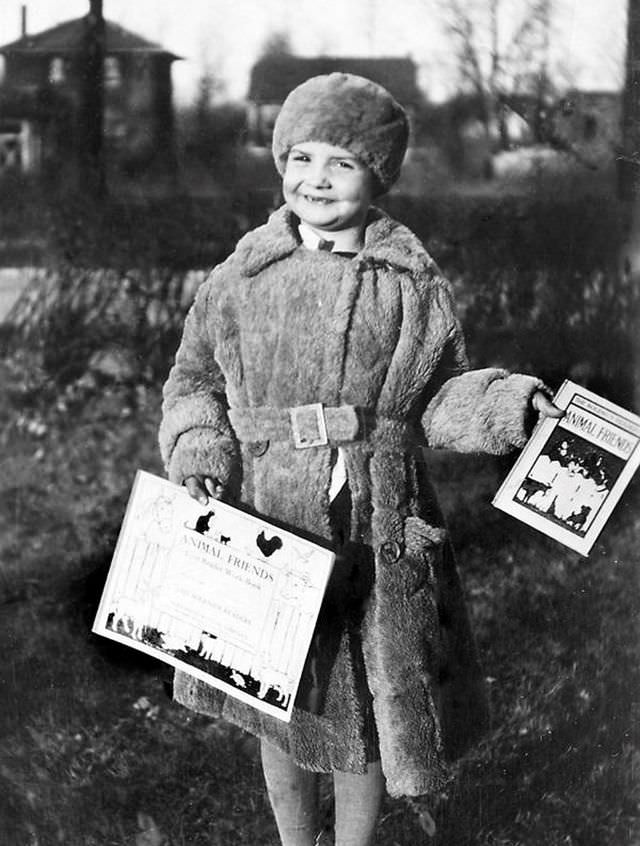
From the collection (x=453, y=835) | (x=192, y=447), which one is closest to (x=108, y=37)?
(x=192, y=447)

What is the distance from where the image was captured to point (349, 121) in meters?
2.32

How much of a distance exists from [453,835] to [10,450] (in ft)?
4.17

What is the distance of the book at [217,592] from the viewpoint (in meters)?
2.38

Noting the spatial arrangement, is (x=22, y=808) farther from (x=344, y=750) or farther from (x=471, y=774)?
(x=471, y=774)

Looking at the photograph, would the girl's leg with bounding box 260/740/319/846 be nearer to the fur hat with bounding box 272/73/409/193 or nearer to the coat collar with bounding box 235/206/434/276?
the coat collar with bounding box 235/206/434/276

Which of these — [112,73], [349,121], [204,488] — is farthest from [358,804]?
[112,73]

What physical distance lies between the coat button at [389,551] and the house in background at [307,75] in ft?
2.79

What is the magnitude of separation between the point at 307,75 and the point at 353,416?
0.71 m

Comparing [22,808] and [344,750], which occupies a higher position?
[344,750]

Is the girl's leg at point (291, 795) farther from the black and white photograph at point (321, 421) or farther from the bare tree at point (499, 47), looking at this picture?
the bare tree at point (499, 47)

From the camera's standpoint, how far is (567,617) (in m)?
2.54

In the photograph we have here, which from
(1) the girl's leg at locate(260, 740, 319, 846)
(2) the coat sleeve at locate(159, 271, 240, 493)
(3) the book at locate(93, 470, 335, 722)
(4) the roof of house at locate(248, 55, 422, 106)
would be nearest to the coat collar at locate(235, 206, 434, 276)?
(2) the coat sleeve at locate(159, 271, 240, 493)

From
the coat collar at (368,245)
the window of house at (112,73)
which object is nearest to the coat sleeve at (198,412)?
the coat collar at (368,245)

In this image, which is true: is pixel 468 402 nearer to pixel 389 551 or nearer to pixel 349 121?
pixel 389 551
